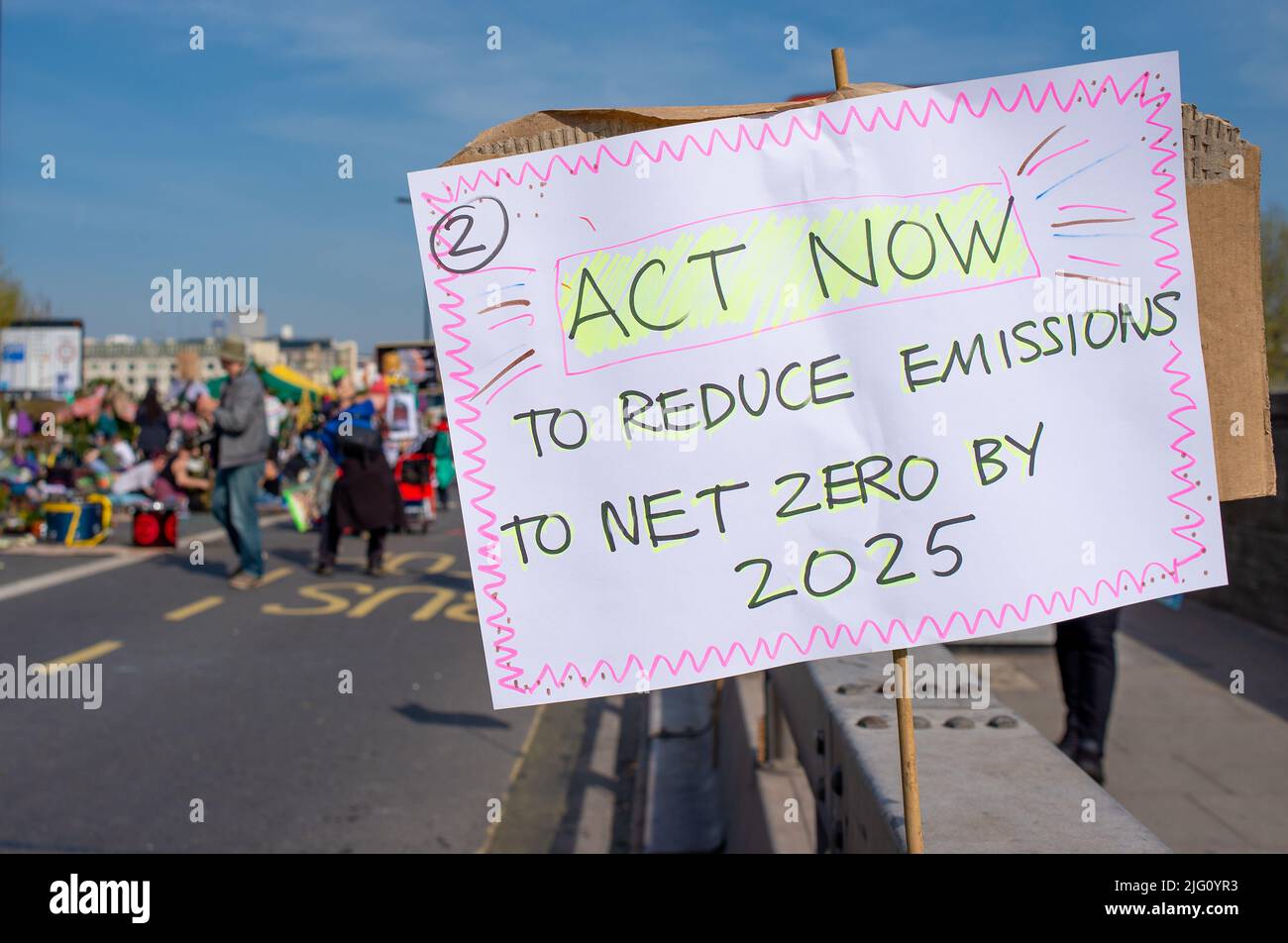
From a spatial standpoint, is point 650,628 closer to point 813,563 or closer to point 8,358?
point 813,563

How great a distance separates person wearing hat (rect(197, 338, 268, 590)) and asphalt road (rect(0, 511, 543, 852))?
1.77 feet

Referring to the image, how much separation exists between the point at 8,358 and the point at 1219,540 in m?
19.1

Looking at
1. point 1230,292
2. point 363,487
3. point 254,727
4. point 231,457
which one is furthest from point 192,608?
point 1230,292

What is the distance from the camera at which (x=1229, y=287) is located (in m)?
2.25

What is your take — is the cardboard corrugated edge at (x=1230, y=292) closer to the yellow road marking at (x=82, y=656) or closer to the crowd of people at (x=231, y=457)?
the yellow road marking at (x=82, y=656)

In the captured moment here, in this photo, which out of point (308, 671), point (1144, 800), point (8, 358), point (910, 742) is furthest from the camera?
point (8, 358)

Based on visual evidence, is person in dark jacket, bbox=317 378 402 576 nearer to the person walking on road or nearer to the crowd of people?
the crowd of people

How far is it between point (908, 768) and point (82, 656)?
7091mm

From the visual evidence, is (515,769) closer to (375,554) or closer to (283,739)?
(283,739)

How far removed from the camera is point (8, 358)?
18125mm

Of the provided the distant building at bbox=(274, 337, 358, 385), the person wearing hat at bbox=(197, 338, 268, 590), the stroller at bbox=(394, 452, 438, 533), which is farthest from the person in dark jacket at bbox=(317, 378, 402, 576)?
the distant building at bbox=(274, 337, 358, 385)

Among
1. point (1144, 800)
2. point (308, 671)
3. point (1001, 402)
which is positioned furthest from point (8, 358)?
point (1001, 402)

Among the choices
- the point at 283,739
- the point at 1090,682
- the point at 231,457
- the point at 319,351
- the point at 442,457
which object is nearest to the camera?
the point at 1090,682
